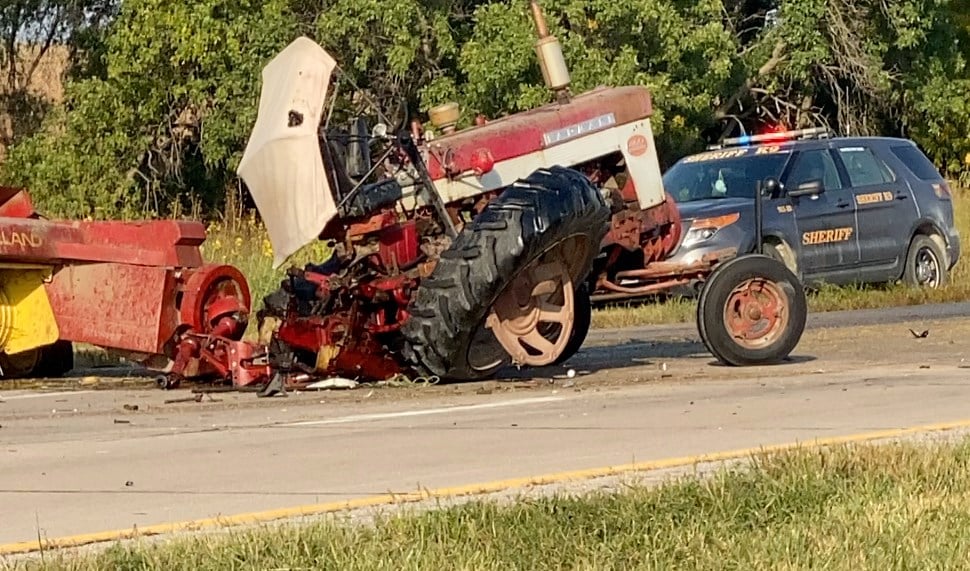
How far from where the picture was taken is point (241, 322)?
1188cm

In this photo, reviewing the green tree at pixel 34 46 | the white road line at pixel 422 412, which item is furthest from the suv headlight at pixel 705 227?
the green tree at pixel 34 46

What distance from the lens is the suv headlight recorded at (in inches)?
758

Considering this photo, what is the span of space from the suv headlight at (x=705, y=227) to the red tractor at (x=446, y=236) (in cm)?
648

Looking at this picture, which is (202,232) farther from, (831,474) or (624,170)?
(831,474)

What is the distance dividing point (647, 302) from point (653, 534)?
13715mm

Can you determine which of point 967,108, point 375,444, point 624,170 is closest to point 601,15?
point 967,108

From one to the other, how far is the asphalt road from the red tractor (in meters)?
0.32

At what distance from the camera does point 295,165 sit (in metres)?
11.4

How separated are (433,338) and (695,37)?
2000 cm

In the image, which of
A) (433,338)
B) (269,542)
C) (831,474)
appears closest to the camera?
(269,542)

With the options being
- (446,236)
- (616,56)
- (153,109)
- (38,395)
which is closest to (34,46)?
(153,109)

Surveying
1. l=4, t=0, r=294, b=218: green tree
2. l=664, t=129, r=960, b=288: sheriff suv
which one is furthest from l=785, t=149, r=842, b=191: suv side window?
l=4, t=0, r=294, b=218: green tree

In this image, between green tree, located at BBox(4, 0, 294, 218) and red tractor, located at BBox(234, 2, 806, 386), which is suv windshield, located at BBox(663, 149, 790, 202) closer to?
red tractor, located at BBox(234, 2, 806, 386)

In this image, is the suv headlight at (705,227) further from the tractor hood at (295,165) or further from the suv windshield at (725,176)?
the tractor hood at (295,165)
